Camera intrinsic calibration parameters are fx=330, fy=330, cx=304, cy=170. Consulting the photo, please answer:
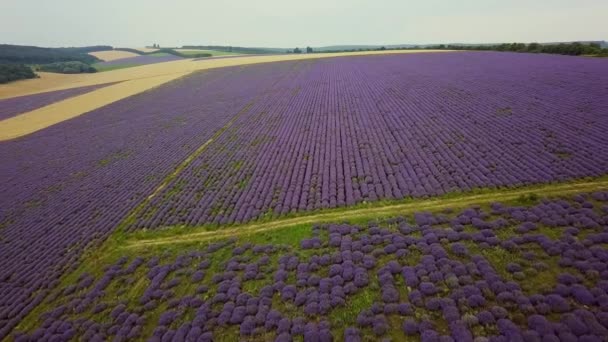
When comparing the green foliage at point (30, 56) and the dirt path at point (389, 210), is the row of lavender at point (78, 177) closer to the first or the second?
the dirt path at point (389, 210)

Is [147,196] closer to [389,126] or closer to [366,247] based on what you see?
[366,247]

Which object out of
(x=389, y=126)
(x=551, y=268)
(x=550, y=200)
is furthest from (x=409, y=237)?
(x=389, y=126)

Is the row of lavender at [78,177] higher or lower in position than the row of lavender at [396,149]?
lower

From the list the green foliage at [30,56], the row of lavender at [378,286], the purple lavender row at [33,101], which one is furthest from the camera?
the green foliage at [30,56]

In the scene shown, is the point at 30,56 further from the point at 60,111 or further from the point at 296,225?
the point at 296,225

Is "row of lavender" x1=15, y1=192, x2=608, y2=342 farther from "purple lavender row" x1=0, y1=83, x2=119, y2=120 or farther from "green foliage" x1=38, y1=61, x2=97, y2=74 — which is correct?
"green foliage" x1=38, y1=61, x2=97, y2=74

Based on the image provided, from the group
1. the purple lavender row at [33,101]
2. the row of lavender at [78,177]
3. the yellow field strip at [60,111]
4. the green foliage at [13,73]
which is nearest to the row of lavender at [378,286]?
the row of lavender at [78,177]

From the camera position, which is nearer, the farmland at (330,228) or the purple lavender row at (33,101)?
the farmland at (330,228)
